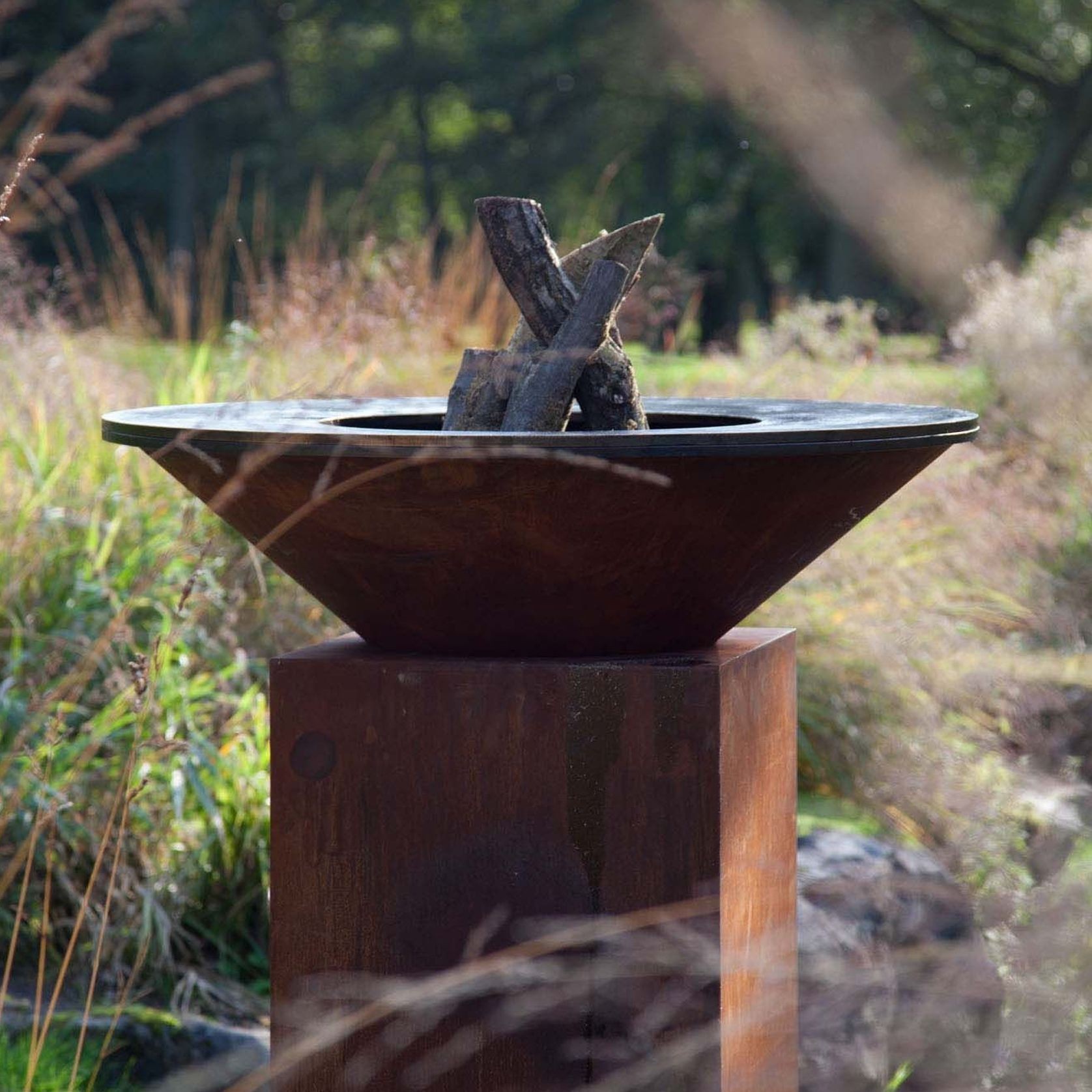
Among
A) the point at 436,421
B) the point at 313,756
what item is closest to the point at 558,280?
the point at 436,421

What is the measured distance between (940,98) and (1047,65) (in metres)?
1.17

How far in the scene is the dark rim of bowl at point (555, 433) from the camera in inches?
60.5

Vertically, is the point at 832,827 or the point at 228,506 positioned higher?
the point at 228,506

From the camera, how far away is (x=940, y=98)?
16438 mm

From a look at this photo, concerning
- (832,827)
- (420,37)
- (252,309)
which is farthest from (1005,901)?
(420,37)

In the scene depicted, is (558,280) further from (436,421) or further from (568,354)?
(436,421)

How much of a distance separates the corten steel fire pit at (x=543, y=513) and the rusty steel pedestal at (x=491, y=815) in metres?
0.06

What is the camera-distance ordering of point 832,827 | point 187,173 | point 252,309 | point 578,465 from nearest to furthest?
point 578,465, point 832,827, point 252,309, point 187,173

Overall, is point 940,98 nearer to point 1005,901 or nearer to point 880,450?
point 1005,901

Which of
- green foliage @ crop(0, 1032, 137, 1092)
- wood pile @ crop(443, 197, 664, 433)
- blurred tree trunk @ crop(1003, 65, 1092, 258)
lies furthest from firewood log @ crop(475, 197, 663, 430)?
blurred tree trunk @ crop(1003, 65, 1092, 258)

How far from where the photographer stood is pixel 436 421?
2125mm

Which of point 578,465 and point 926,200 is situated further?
point 926,200

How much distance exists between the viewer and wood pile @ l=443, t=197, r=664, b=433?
182 cm

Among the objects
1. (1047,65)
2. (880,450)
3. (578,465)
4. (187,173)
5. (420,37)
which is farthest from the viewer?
(420,37)
